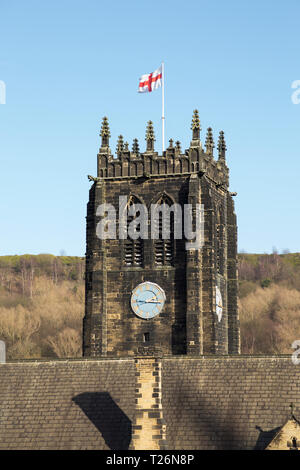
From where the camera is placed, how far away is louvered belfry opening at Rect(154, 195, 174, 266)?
202ft

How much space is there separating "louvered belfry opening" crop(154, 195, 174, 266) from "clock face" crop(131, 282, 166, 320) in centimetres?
157

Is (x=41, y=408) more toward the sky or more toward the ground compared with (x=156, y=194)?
more toward the ground

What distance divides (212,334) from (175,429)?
Answer: 1596 centimetres

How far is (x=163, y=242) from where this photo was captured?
61.8m

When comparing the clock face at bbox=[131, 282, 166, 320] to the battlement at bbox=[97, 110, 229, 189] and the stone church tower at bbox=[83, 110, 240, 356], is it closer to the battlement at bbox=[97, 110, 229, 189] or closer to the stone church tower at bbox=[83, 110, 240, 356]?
the stone church tower at bbox=[83, 110, 240, 356]

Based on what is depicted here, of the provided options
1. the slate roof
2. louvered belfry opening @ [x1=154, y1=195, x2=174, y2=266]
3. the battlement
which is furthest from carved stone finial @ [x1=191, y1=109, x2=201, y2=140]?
the slate roof

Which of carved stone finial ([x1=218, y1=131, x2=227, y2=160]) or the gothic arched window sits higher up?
carved stone finial ([x1=218, y1=131, x2=227, y2=160])

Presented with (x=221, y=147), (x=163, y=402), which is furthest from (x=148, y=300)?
(x=163, y=402)

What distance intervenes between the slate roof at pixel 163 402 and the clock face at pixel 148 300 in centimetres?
1200

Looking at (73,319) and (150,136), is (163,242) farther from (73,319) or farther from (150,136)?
(73,319)

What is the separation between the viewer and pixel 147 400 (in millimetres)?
42875

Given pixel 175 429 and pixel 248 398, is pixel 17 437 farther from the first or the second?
pixel 248 398

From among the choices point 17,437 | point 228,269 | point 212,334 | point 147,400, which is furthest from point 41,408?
point 228,269

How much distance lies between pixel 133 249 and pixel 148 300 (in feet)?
10.5
